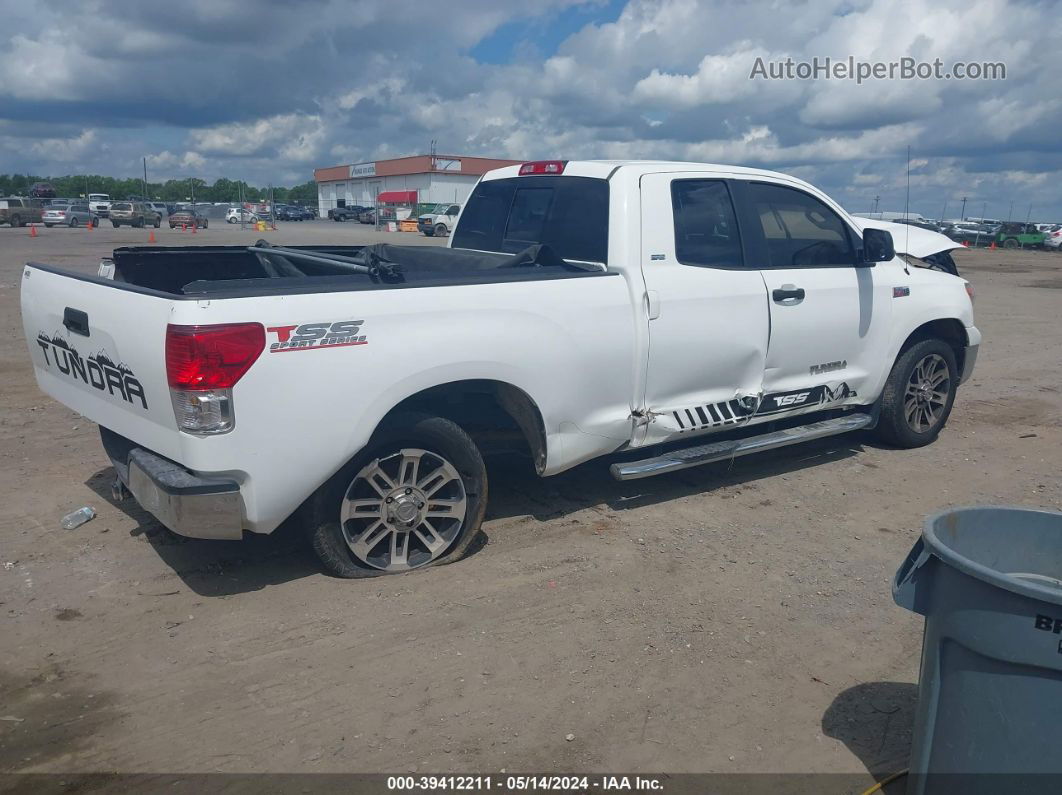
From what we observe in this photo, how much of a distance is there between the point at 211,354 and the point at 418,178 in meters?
76.8

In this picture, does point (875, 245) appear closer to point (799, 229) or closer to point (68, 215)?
point (799, 229)

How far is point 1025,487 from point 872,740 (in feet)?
11.9

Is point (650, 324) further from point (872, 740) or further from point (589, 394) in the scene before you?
point (872, 740)

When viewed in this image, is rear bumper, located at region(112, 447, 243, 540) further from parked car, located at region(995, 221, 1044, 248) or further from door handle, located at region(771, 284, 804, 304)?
parked car, located at region(995, 221, 1044, 248)

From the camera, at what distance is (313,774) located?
3035 mm

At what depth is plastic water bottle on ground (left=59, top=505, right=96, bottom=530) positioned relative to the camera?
500cm

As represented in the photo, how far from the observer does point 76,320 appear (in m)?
4.32

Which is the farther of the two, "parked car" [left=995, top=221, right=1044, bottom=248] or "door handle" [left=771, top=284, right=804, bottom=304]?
"parked car" [left=995, top=221, right=1044, bottom=248]

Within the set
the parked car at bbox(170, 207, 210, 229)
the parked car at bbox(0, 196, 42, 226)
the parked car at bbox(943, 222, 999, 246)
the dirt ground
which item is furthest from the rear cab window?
the parked car at bbox(0, 196, 42, 226)

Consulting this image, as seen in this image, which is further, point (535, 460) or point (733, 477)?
point (733, 477)

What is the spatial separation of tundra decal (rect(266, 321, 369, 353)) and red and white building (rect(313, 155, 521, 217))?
210ft

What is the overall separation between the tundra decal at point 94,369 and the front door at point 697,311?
262 centimetres

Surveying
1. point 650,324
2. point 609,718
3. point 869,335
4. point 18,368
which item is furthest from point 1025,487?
point 18,368

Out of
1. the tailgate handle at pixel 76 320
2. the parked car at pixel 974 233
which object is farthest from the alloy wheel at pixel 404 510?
the parked car at pixel 974 233
